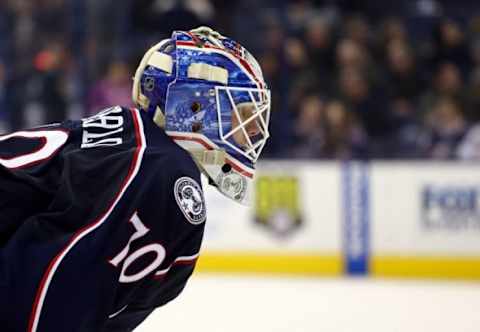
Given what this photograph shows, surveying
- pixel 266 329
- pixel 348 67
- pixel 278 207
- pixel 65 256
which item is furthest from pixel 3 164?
pixel 348 67

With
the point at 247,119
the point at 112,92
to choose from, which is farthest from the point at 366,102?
the point at 247,119

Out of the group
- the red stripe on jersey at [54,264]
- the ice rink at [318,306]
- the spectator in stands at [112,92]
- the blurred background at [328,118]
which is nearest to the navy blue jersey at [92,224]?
the red stripe on jersey at [54,264]

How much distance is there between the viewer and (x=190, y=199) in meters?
2.06

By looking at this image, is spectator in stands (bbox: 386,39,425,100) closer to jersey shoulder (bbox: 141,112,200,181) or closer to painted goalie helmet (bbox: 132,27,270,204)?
painted goalie helmet (bbox: 132,27,270,204)

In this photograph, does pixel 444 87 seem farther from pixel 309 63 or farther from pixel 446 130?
pixel 309 63

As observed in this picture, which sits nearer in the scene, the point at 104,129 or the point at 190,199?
the point at 190,199

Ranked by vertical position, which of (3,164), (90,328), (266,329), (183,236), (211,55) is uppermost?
(211,55)

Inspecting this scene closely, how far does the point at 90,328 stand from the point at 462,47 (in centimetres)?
692

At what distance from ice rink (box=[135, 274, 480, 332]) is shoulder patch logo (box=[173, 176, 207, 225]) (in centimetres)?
261

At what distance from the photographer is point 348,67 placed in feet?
27.3

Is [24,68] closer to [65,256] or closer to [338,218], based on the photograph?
[338,218]

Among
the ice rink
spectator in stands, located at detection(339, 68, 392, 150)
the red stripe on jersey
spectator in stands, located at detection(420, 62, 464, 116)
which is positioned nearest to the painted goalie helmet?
the red stripe on jersey

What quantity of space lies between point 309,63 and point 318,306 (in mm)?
3316

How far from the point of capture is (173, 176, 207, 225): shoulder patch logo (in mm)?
2047
